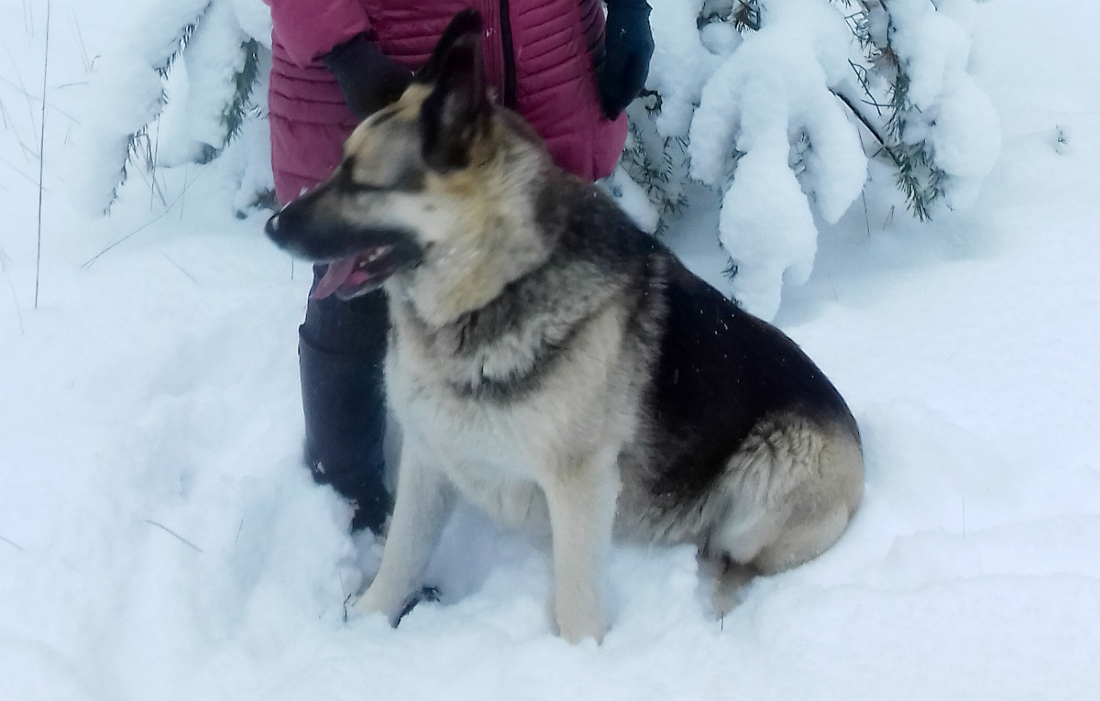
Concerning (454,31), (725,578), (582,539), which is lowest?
(725,578)

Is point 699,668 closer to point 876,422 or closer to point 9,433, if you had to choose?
point 876,422

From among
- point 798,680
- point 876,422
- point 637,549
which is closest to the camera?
point 798,680

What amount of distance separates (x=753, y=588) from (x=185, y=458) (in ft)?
5.53

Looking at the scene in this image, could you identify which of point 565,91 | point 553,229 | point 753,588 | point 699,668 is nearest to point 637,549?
point 753,588

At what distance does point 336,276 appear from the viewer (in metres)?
1.67

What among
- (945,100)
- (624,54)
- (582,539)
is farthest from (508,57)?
(945,100)

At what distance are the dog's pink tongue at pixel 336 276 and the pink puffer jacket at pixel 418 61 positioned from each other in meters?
0.31

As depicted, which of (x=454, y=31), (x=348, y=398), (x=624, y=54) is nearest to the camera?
(x=454, y=31)

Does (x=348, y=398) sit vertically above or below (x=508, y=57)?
below

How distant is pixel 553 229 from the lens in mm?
1686

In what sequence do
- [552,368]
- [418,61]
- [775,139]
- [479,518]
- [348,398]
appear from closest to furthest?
[552,368]
[418,61]
[348,398]
[479,518]
[775,139]

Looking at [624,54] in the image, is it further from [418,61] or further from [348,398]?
[348,398]

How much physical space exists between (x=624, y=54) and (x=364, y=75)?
727 millimetres

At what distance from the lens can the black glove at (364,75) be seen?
5.41ft
